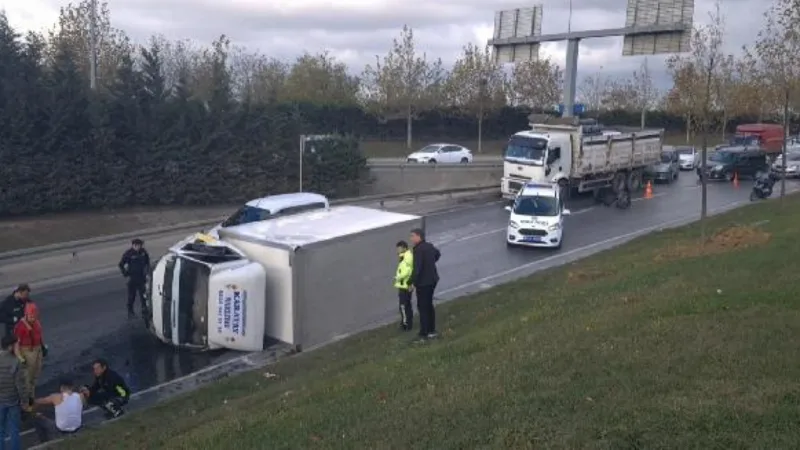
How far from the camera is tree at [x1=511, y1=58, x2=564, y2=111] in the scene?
69125 mm

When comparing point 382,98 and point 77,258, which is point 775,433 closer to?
point 77,258

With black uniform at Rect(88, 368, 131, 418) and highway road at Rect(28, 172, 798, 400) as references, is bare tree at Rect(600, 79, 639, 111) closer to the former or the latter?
highway road at Rect(28, 172, 798, 400)

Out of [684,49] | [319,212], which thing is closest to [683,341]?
[319,212]

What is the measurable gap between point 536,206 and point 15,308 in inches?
611

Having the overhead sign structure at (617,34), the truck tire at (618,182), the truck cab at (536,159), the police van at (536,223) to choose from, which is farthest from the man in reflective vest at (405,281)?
the truck tire at (618,182)

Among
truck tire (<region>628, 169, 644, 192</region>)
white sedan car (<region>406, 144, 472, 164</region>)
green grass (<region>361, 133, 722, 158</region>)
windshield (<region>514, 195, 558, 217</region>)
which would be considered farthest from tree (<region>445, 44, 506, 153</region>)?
windshield (<region>514, 195, 558, 217</region>)

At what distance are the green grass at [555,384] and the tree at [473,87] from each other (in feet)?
167

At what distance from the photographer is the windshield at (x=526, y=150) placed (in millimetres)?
31734

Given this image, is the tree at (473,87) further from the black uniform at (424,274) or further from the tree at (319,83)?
the black uniform at (424,274)

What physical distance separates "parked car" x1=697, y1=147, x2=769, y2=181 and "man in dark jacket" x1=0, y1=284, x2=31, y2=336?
35463 millimetres

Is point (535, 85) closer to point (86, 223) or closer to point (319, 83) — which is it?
point (319, 83)

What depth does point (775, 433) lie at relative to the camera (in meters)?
6.03

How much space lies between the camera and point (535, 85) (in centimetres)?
6944

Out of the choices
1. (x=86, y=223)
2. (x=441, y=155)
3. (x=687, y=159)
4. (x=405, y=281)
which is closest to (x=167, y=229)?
(x=86, y=223)
